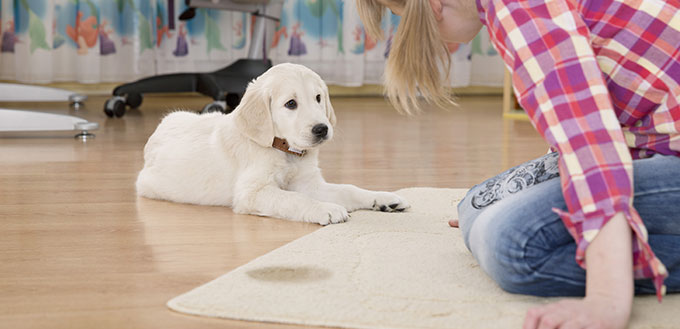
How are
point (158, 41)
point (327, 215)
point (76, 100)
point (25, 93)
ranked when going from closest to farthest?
point (327, 215)
point (25, 93)
point (76, 100)
point (158, 41)

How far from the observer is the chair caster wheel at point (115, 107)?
3512mm

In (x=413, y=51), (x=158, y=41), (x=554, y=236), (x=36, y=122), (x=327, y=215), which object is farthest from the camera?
(x=158, y=41)

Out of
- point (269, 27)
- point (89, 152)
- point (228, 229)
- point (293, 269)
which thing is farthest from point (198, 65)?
point (293, 269)

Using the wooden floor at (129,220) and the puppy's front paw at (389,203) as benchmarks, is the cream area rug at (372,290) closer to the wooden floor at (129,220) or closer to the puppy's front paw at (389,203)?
the wooden floor at (129,220)

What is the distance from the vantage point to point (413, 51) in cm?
111

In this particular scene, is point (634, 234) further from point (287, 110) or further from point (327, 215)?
point (287, 110)

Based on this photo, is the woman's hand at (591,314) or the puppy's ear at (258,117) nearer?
the woman's hand at (591,314)

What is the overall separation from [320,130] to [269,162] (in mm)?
143

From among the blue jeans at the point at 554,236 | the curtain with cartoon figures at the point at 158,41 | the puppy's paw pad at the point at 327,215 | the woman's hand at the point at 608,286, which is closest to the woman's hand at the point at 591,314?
the woman's hand at the point at 608,286

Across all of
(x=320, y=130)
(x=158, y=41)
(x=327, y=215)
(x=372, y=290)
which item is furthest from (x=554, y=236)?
(x=158, y=41)

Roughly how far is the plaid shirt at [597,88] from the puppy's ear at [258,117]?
0.67 metres

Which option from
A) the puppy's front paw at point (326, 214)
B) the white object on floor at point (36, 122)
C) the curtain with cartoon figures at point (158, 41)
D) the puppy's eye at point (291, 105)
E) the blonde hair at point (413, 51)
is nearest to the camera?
the blonde hair at point (413, 51)

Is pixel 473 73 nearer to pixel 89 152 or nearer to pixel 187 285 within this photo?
pixel 89 152

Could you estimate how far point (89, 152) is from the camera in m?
2.50
